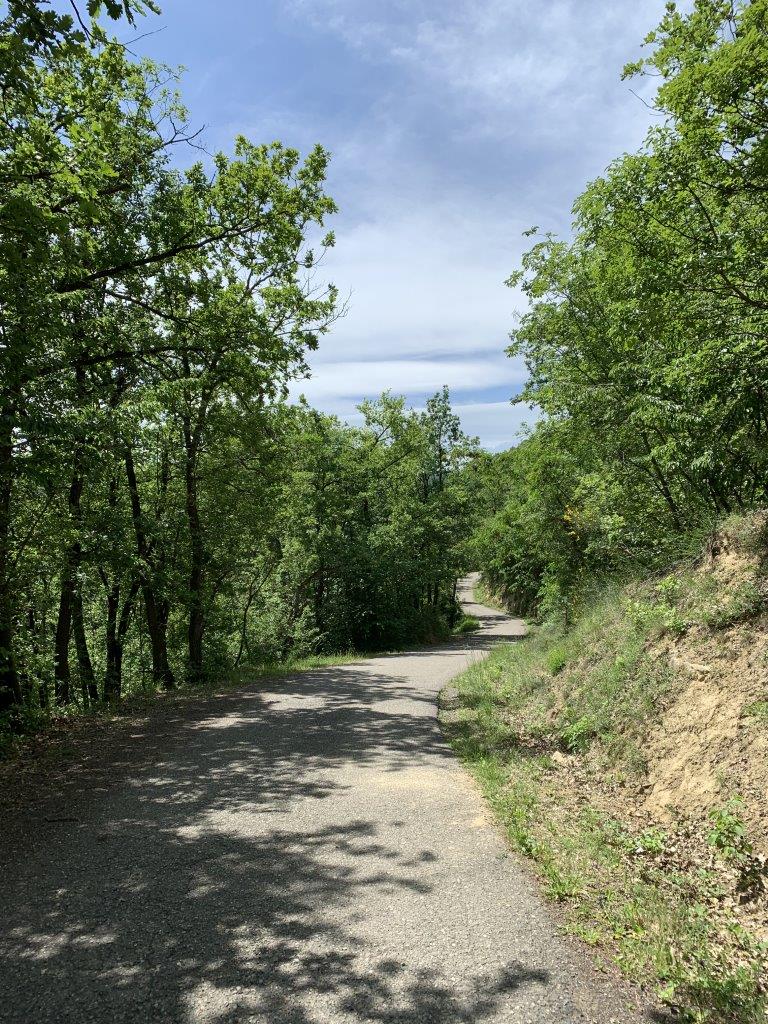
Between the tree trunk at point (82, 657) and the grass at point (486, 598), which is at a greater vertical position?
the tree trunk at point (82, 657)

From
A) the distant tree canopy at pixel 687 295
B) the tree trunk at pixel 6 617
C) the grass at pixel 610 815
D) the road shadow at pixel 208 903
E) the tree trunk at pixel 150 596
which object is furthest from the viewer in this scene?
the tree trunk at pixel 150 596

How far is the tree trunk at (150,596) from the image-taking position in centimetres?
1264

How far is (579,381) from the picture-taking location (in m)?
11.3

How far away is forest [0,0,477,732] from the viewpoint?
6270 mm

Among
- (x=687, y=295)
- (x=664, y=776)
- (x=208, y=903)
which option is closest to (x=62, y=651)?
(x=208, y=903)

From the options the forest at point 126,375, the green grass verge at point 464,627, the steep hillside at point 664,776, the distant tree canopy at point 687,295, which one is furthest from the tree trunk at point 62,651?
the green grass verge at point 464,627

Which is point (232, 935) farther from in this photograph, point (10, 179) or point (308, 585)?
point (308, 585)

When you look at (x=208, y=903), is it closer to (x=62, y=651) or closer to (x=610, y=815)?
(x=610, y=815)

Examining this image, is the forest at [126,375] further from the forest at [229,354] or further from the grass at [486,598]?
the grass at [486,598]

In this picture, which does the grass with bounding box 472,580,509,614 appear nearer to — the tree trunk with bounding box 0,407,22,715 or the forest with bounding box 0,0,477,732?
the forest with bounding box 0,0,477,732

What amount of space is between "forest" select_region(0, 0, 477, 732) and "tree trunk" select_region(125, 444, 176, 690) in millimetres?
64

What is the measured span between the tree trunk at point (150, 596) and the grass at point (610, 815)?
283 inches

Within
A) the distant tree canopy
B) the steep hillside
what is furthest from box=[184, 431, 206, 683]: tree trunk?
the distant tree canopy

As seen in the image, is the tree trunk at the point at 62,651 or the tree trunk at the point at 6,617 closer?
the tree trunk at the point at 6,617
